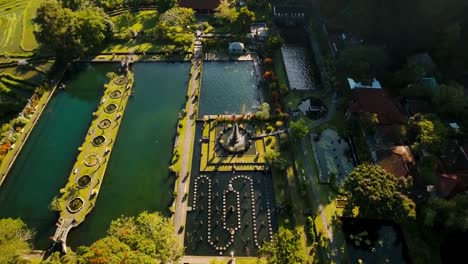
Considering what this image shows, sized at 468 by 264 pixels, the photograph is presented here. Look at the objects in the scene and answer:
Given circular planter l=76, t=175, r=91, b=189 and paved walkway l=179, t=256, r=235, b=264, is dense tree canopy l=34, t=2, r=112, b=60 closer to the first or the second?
circular planter l=76, t=175, r=91, b=189

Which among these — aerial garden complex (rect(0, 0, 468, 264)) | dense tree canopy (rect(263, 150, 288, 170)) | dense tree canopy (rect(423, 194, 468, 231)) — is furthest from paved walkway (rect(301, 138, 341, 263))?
dense tree canopy (rect(423, 194, 468, 231))

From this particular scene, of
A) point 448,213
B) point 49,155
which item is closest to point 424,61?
point 448,213

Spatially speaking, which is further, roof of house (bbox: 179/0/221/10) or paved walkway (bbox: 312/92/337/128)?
roof of house (bbox: 179/0/221/10)

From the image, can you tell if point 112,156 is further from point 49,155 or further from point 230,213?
point 230,213

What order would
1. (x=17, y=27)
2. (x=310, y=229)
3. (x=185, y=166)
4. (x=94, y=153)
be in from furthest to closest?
(x=17, y=27) → (x=94, y=153) → (x=185, y=166) → (x=310, y=229)

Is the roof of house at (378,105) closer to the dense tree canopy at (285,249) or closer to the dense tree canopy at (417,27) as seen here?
the dense tree canopy at (417,27)
